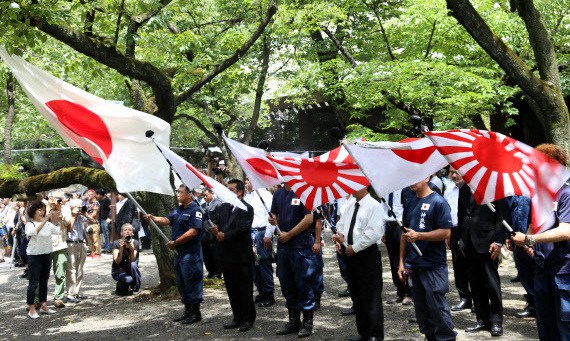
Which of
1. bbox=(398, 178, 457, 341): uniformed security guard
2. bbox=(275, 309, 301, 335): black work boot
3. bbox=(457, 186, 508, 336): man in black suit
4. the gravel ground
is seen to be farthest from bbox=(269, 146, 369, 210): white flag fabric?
the gravel ground

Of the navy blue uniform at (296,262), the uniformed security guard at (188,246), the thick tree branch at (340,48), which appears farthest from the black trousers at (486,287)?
the thick tree branch at (340,48)

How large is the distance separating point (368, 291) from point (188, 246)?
298 cm

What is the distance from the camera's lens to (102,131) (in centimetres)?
770

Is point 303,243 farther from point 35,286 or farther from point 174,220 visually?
point 35,286

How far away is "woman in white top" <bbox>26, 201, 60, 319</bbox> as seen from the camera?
10898 millimetres

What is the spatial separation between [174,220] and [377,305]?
3.35 m

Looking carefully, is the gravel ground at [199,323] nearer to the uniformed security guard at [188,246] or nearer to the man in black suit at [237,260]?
the man in black suit at [237,260]

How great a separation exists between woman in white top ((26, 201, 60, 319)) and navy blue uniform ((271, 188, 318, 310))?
14.5ft

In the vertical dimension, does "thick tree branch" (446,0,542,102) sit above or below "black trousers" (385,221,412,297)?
above

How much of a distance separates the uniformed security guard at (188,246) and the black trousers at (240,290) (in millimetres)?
518

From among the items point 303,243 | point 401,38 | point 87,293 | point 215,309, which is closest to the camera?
point 303,243

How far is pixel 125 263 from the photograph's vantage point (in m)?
12.6

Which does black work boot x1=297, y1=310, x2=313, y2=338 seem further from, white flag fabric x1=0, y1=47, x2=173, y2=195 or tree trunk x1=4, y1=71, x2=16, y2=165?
tree trunk x1=4, y1=71, x2=16, y2=165

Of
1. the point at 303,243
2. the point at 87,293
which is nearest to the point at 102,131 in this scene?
the point at 303,243
